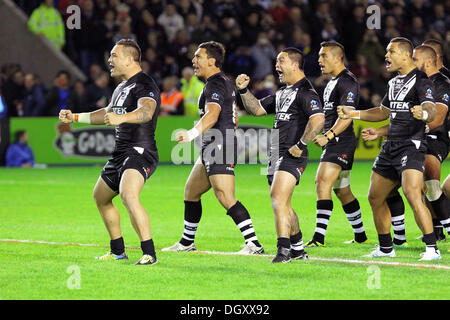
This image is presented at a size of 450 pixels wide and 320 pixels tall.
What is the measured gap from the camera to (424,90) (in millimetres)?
9742

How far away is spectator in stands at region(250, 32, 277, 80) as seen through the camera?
27.5 m

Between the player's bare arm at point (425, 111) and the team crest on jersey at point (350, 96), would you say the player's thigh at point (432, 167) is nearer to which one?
the team crest on jersey at point (350, 96)

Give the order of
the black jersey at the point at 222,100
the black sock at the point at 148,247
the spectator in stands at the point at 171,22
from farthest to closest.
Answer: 1. the spectator in stands at the point at 171,22
2. the black jersey at the point at 222,100
3. the black sock at the point at 148,247

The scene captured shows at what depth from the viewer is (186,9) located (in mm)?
27875

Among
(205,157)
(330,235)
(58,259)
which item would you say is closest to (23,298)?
(58,259)

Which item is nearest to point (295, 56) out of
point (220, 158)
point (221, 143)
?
point (221, 143)

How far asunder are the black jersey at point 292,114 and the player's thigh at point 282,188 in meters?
0.33

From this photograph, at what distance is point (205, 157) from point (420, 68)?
9.32ft

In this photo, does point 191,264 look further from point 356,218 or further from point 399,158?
point 356,218

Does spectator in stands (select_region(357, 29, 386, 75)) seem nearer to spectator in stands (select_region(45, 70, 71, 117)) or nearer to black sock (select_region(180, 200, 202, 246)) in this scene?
spectator in stands (select_region(45, 70, 71, 117))

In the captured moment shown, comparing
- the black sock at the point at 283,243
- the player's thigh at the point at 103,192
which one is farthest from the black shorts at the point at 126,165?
the black sock at the point at 283,243

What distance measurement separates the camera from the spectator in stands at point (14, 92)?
81.7ft

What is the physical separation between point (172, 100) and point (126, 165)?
608 inches

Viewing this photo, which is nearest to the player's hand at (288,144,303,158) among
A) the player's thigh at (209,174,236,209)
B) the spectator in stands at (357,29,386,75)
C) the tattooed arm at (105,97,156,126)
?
the player's thigh at (209,174,236,209)
